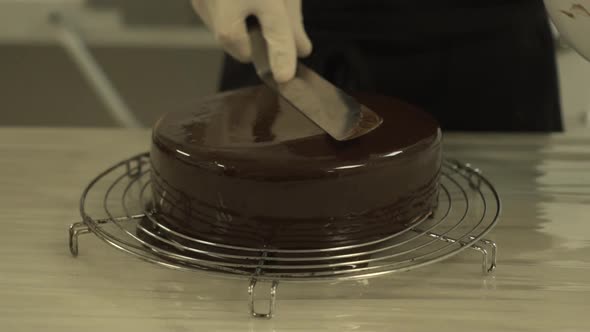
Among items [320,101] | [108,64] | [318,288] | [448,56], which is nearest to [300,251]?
[318,288]

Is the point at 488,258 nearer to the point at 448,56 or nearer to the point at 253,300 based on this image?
the point at 253,300

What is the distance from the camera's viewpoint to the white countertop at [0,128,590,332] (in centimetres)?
57

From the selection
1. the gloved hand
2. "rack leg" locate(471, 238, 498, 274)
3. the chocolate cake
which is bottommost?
"rack leg" locate(471, 238, 498, 274)

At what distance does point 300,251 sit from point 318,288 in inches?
1.7

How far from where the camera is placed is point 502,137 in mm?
956

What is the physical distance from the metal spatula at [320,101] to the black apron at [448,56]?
216 millimetres

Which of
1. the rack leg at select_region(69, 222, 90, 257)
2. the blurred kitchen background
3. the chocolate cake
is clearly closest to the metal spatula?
the chocolate cake

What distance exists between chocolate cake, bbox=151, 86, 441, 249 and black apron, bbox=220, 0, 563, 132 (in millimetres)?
278

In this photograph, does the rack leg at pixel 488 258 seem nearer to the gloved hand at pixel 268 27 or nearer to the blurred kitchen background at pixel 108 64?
the gloved hand at pixel 268 27

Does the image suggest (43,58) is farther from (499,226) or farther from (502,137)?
(499,226)

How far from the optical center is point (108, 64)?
1.62 meters

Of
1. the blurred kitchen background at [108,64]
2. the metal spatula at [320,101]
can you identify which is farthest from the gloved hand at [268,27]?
the blurred kitchen background at [108,64]

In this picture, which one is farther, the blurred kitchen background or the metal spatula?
the blurred kitchen background

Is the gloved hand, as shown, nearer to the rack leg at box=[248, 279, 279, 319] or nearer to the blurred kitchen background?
the rack leg at box=[248, 279, 279, 319]
